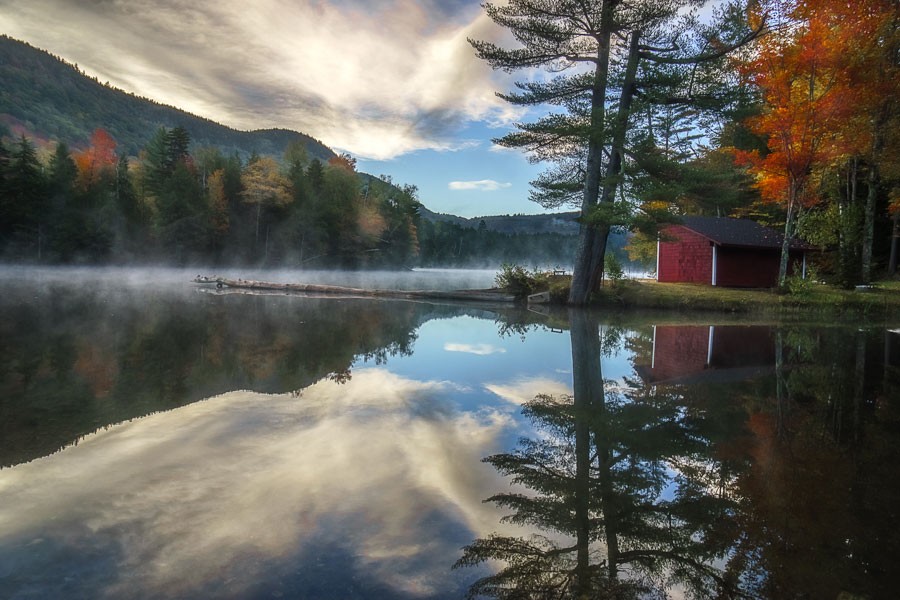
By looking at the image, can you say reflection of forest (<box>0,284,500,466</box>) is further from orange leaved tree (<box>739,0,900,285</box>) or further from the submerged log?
orange leaved tree (<box>739,0,900,285</box>)

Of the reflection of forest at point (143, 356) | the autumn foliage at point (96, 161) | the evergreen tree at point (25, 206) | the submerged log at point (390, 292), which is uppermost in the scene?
the autumn foliage at point (96, 161)

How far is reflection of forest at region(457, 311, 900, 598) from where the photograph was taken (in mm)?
2420

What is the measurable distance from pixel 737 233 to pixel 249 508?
3133 cm

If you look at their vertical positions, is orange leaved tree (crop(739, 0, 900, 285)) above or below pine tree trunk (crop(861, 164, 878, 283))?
above

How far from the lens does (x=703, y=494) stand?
3.38 metres

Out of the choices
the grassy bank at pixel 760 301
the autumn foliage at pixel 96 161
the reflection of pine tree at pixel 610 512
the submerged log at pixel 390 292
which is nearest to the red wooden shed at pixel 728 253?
the grassy bank at pixel 760 301

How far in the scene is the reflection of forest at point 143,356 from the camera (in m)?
4.95

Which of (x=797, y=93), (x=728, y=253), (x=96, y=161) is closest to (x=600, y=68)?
(x=797, y=93)

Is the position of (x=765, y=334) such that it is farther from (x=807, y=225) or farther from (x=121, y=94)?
(x=121, y=94)

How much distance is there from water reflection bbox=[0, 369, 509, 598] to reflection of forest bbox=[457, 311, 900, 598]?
397 mm

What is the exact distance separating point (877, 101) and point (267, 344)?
24832mm

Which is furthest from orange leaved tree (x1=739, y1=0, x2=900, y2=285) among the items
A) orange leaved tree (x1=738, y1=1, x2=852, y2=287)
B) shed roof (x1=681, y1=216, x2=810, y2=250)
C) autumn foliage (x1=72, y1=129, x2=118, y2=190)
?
autumn foliage (x1=72, y1=129, x2=118, y2=190)

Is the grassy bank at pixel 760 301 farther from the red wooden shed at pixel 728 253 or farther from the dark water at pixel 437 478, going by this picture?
the dark water at pixel 437 478

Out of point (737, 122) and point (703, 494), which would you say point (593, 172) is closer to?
point (737, 122)
